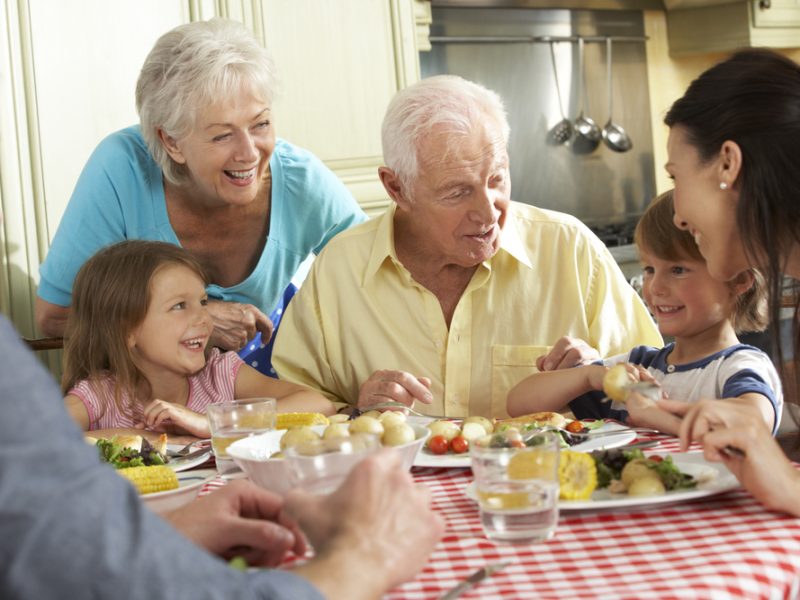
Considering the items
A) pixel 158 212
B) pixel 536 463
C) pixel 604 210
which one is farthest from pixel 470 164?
pixel 604 210

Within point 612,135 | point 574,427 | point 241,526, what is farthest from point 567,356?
point 612,135

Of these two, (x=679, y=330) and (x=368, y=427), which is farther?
(x=679, y=330)

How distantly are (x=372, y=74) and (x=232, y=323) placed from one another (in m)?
1.65

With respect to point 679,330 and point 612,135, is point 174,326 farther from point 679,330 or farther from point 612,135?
point 612,135

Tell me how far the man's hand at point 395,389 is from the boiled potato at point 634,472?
28.9 inches

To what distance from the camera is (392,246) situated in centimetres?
225

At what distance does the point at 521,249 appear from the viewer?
2.24m

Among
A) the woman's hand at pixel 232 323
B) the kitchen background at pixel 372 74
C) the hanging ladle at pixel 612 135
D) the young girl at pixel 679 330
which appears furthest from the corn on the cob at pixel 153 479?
the hanging ladle at pixel 612 135

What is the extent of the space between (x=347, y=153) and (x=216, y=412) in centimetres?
258

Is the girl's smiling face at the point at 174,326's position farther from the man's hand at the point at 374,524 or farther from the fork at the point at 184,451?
the man's hand at the point at 374,524

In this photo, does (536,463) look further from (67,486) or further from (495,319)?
(495,319)

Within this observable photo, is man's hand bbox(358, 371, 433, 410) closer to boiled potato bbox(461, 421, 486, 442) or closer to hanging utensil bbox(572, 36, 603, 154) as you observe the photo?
boiled potato bbox(461, 421, 486, 442)

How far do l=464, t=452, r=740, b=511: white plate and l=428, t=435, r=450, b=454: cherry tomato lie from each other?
0.19 meters

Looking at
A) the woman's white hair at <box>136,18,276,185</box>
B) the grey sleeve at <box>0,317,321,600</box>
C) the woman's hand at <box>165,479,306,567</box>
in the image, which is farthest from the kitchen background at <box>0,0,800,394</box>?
the grey sleeve at <box>0,317,321,600</box>
